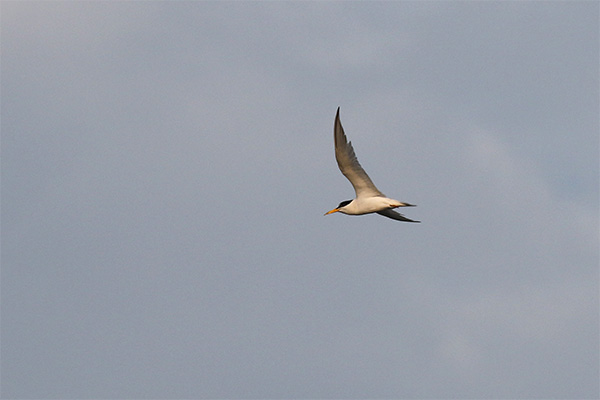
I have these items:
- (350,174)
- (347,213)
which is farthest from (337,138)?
(347,213)

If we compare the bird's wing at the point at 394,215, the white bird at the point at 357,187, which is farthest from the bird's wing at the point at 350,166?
the bird's wing at the point at 394,215

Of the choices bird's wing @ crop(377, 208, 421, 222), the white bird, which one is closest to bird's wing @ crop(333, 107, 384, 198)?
the white bird

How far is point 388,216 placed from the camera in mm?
38656

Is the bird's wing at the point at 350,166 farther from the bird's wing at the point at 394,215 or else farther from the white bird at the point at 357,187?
the bird's wing at the point at 394,215

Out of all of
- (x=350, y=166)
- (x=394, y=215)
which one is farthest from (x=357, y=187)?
(x=394, y=215)

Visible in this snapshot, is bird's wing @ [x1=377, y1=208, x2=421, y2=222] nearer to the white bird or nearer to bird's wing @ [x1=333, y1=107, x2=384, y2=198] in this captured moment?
the white bird

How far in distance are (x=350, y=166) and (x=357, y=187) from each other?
57.6 inches

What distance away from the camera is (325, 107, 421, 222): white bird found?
34.2 metres

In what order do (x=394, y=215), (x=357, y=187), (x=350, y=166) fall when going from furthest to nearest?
(x=394, y=215) → (x=357, y=187) → (x=350, y=166)

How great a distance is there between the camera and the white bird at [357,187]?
3422 centimetres

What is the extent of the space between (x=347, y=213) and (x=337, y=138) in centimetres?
443

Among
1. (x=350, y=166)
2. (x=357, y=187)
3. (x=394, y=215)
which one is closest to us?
(x=350, y=166)

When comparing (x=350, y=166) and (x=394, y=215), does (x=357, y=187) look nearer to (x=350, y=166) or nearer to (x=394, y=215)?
(x=350, y=166)

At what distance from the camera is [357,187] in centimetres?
3628
